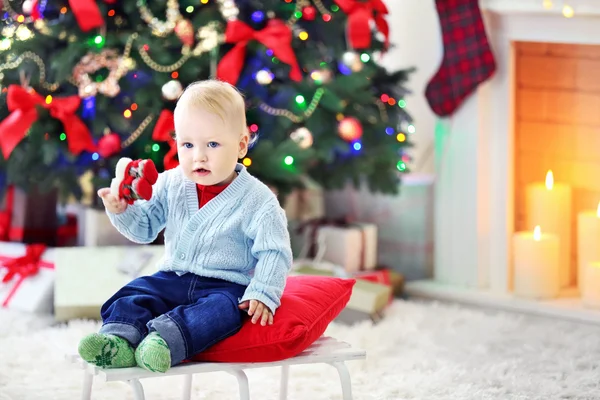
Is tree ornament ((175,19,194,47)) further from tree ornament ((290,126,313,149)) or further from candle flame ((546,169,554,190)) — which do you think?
candle flame ((546,169,554,190))

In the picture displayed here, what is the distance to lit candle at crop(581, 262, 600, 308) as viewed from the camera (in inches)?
140

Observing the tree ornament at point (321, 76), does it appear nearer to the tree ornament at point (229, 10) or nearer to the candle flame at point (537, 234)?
the tree ornament at point (229, 10)

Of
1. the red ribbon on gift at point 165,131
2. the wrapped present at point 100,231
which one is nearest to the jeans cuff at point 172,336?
the red ribbon on gift at point 165,131

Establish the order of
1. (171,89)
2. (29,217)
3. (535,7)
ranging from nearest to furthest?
(171,89), (535,7), (29,217)

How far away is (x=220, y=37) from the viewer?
347 centimetres

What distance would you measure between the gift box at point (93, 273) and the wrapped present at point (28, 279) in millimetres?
96

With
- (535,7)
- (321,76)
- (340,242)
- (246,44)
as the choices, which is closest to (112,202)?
(246,44)

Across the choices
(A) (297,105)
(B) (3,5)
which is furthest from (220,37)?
(B) (3,5)

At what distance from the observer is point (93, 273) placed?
3453 mm

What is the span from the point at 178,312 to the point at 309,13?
1.67 meters

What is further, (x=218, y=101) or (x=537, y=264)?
(x=537, y=264)

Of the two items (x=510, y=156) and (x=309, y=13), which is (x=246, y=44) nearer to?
(x=309, y=13)

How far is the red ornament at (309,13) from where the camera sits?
3570 millimetres

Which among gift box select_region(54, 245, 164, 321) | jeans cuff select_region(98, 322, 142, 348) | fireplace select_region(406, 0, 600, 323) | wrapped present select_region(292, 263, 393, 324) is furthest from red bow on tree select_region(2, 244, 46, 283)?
jeans cuff select_region(98, 322, 142, 348)
